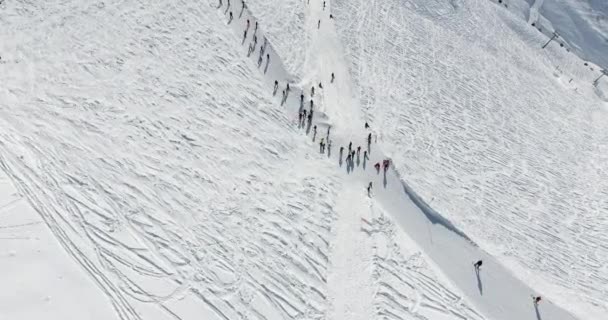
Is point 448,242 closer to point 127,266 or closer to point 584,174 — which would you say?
point 127,266

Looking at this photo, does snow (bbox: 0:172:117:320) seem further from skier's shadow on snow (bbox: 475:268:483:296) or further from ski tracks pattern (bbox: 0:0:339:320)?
skier's shadow on snow (bbox: 475:268:483:296)

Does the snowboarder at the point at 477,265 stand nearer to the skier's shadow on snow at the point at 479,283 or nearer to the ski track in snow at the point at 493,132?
the skier's shadow on snow at the point at 479,283

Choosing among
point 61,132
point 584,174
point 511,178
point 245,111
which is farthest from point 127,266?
point 584,174

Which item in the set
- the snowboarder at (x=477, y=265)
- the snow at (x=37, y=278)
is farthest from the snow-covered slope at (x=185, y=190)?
the snowboarder at (x=477, y=265)

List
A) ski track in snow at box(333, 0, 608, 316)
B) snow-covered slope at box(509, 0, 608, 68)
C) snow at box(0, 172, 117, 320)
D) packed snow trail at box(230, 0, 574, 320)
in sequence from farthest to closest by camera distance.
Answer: snow-covered slope at box(509, 0, 608, 68)
ski track in snow at box(333, 0, 608, 316)
packed snow trail at box(230, 0, 574, 320)
snow at box(0, 172, 117, 320)

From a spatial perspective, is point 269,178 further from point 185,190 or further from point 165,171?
point 165,171

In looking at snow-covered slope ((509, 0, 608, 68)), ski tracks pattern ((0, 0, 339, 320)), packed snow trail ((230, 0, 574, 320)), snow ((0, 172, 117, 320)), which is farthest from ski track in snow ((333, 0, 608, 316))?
snow-covered slope ((509, 0, 608, 68))

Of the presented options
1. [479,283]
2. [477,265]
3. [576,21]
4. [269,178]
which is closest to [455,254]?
[477,265]
